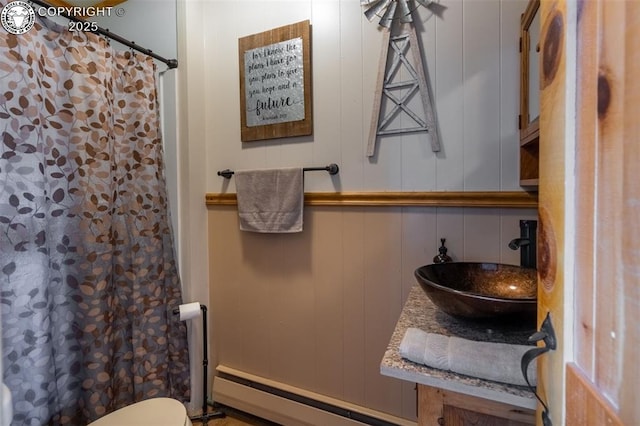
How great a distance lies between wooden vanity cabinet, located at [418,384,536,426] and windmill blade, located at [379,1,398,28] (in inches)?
54.4

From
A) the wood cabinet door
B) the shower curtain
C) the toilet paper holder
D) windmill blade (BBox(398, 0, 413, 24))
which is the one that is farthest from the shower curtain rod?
the wood cabinet door

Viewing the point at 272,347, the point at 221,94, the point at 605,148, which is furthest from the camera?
the point at 221,94

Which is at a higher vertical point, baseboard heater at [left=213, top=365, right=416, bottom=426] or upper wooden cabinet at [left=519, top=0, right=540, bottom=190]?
upper wooden cabinet at [left=519, top=0, right=540, bottom=190]

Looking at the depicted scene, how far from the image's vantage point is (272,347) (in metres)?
1.60

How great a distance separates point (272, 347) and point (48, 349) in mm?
932

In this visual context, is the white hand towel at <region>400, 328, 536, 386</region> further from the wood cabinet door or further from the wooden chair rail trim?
the wooden chair rail trim

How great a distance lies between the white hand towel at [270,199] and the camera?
1461mm

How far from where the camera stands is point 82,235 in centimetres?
123

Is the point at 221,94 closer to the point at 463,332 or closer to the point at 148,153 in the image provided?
the point at 148,153

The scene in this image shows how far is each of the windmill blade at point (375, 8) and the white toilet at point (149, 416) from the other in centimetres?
184

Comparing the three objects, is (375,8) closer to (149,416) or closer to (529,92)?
(529,92)

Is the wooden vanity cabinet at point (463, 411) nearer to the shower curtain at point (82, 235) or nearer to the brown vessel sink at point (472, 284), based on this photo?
the brown vessel sink at point (472, 284)

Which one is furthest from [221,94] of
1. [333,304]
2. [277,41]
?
[333,304]

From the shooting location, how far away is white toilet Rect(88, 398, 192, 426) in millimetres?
1096
